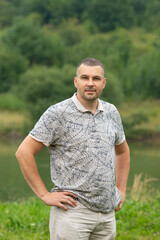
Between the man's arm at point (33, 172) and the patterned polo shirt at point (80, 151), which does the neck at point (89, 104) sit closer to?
the patterned polo shirt at point (80, 151)

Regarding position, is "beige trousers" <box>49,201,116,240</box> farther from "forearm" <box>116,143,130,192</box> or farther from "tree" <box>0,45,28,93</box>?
"tree" <box>0,45,28,93</box>

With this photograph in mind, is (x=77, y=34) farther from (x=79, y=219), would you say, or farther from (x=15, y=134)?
(x=79, y=219)

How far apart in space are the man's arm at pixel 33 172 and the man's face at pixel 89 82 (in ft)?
Answer: 1.56

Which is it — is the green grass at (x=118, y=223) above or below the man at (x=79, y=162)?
below

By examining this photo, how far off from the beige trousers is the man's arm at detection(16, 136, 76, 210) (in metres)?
0.06

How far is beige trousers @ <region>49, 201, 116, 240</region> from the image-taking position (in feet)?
10.7

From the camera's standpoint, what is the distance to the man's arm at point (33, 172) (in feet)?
10.8

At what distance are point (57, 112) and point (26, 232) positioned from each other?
277cm

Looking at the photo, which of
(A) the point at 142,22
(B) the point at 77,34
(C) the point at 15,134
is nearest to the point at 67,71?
(C) the point at 15,134

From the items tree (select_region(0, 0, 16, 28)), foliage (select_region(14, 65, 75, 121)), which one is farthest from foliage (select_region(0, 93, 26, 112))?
tree (select_region(0, 0, 16, 28))

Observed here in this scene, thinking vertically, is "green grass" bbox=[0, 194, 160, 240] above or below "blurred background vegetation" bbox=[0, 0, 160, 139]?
below

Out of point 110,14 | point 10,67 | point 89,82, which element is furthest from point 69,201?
point 110,14

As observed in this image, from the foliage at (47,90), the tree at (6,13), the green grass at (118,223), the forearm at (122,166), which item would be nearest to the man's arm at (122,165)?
the forearm at (122,166)

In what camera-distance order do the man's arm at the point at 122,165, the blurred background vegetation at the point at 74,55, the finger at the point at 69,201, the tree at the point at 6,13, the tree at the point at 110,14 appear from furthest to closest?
the tree at the point at 6,13
the tree at the point at 110,14
the blurred background vegetation at the point at 74,55
the man's arm at the point at 122,165
the finger at the point at 69,201
